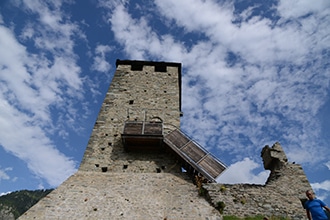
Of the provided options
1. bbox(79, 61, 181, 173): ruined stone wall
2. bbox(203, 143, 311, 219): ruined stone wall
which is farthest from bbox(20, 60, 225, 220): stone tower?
bbox(203, 143, 311, 219): ruined stone wall

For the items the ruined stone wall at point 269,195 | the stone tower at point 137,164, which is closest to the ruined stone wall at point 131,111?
the stone tower at point 137,164

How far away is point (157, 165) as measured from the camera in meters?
10.7

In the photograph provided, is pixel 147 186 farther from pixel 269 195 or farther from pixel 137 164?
pixel 269 195

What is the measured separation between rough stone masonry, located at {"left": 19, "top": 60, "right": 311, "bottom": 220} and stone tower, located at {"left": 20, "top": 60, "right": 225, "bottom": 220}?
3cm

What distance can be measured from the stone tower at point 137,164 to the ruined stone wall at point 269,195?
0.63 m

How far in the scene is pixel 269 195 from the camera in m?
8.98

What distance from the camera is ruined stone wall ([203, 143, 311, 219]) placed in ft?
27.5

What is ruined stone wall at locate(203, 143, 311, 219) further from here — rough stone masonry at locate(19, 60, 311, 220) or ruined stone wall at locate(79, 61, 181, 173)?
ruined stone wall at locate(79, 61, 181, 173)

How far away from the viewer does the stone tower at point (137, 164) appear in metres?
7.89

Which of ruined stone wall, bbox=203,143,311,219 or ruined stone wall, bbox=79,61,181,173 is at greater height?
ruined stone wall, bbox=79,61,181,173

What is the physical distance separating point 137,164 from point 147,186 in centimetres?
172

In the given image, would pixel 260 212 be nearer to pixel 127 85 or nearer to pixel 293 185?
pixel 293 185

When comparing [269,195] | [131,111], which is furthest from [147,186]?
[131,111]

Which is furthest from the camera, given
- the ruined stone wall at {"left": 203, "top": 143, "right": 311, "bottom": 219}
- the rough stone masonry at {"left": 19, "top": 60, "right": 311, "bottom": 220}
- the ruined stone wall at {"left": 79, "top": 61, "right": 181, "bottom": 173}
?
the ruined stone wall at {"left": 79, "top": 61, "right": 181, "bottom": 173}
